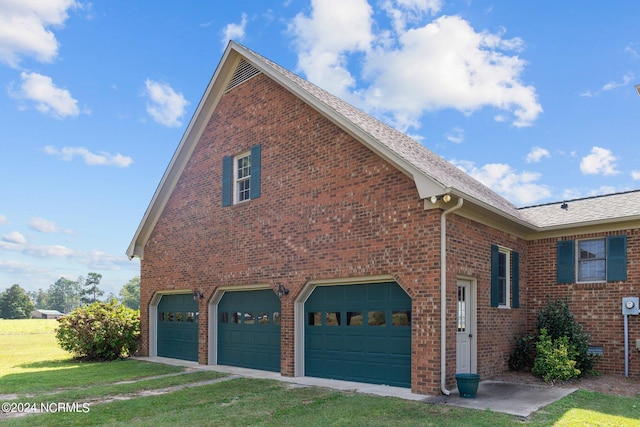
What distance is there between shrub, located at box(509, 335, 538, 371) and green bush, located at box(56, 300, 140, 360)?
12.7 meters

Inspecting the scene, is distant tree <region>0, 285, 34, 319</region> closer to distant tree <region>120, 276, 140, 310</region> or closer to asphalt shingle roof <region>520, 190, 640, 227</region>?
distant tree <region>120, 276, 140, 310</region>

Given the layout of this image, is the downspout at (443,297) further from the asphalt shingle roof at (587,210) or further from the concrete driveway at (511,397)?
the asphalt shingle roof at (587,210)

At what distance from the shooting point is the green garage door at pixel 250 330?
554 inches

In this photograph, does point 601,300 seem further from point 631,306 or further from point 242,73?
point 242,73

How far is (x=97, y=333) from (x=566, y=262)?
575 inches

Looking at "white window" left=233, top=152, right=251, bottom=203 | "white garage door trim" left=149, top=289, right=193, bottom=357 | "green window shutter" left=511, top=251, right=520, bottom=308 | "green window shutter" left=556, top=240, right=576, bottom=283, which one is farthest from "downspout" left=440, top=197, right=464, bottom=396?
"white garage door trim" left=149, top=289, right=193, bottom=357

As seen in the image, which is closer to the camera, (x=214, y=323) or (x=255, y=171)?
(x=255, y=171)

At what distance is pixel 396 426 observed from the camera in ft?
26.2

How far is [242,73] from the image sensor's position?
51.9 feet

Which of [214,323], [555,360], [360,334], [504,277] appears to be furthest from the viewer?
[214,323]

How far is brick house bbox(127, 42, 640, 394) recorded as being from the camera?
10.9m

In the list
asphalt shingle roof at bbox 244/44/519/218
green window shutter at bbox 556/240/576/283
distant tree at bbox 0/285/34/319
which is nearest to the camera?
asphalt shingle roof at bbox 244/44/519/218

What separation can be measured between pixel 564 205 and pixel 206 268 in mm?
10935

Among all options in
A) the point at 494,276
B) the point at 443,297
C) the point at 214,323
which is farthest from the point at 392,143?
the point at 214,323
